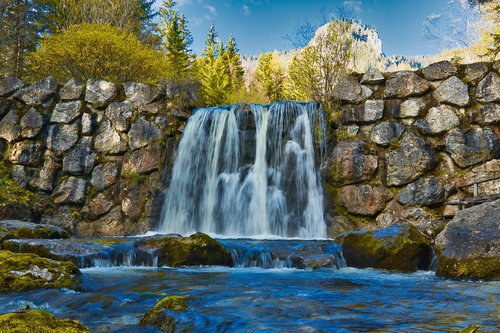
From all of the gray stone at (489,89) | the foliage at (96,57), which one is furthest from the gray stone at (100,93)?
the gray stone at (489,89)

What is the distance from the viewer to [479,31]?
24.9 m

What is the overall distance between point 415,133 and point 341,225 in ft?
11.5

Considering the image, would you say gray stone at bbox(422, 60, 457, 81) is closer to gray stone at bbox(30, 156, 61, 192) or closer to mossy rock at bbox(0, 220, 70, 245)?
mossy rock at bbox(0, 220, 70, 245)

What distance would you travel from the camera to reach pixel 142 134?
14.6 m

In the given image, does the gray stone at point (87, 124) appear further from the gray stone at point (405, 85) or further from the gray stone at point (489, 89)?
the gray stone at point (489, 89)

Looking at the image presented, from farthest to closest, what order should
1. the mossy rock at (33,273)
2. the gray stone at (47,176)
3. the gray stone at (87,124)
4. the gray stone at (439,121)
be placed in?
1. the gray stone at (87,124)
2. the gray stone at (47,176)
3. the gray stone at (439,121)
4. the mossy rock at (33,273)

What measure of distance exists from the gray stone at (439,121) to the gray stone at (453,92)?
0.74 ft

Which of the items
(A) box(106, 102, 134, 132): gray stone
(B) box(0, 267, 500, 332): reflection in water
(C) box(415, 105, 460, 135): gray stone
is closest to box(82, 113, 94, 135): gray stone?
(A) box(106, 102, 134, 132): gray stone

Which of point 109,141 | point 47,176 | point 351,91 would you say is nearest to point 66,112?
point 109,141

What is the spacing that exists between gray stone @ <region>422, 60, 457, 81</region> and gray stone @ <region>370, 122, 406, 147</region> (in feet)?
5.97

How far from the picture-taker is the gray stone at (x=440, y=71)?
12531 mm

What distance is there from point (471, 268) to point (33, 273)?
620cm

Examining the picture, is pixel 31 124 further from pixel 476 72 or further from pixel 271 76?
pixel 271 76

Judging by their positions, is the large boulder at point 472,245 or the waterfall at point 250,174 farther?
the waterfall at point 250,174
